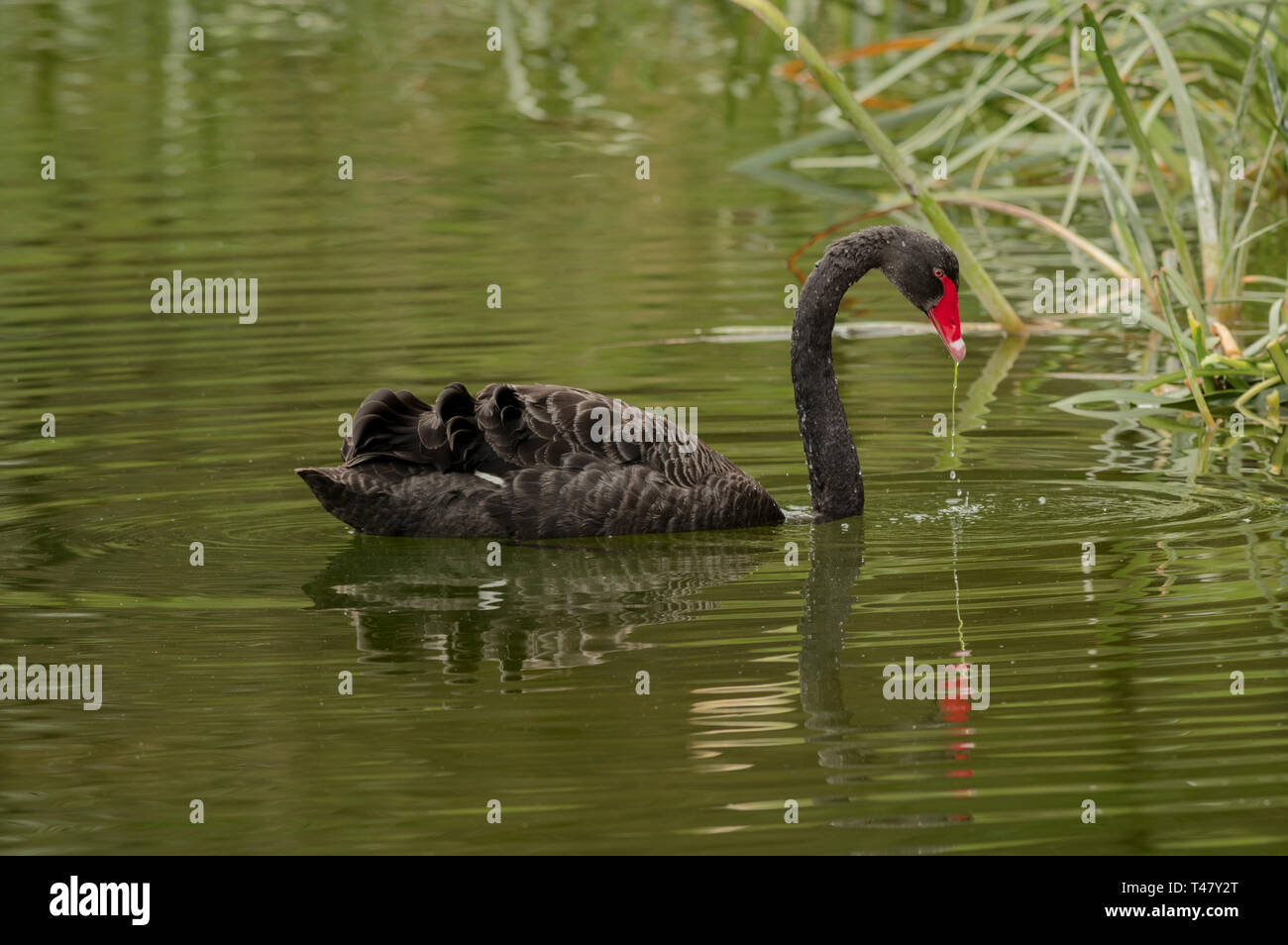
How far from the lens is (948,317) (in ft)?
26.4

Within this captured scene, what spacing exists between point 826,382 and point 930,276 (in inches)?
25.1

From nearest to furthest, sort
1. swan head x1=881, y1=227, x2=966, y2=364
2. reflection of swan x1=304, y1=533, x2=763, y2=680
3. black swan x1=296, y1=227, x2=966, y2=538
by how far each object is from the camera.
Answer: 1. reflection of swan x1=304, y1=533, x2=763, y2=680
2. black swan x1=296, y1=227, x2=966, y2=538
3. swan head x1=881, y1=227, x2=966, y2=364

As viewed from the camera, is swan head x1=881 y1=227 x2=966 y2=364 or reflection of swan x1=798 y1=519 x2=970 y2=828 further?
swan head x1=881 y1=227 x2=966 y2=364

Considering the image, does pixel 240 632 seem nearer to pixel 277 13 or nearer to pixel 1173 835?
pixel 1173 835

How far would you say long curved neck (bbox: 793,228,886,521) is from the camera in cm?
820

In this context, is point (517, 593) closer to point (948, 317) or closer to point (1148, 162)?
point (948, 317)

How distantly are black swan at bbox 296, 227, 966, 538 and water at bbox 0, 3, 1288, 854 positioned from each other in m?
0.14

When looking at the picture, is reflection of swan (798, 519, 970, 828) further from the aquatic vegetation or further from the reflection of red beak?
the aquatic vegetation

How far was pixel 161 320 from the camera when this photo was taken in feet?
41.2

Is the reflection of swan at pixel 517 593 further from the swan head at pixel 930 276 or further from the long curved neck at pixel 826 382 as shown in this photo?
the swan head at pixel 930 276

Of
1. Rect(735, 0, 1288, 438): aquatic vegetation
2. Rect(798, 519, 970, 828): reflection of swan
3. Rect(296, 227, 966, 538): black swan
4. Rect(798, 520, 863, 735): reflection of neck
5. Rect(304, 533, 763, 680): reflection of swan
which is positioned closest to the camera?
Rect(798, 519, 970, 828): reflection of swan

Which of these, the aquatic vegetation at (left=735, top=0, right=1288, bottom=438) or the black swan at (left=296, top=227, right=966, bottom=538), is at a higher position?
the aquatic vegetation at (left=735, top=0, right=1288, bottom=438)

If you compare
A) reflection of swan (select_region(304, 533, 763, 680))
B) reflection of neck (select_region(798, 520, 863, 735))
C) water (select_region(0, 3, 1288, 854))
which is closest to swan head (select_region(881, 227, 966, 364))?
water (select_region(0, 3, 1288, 854))

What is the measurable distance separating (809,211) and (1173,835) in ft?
36.8
